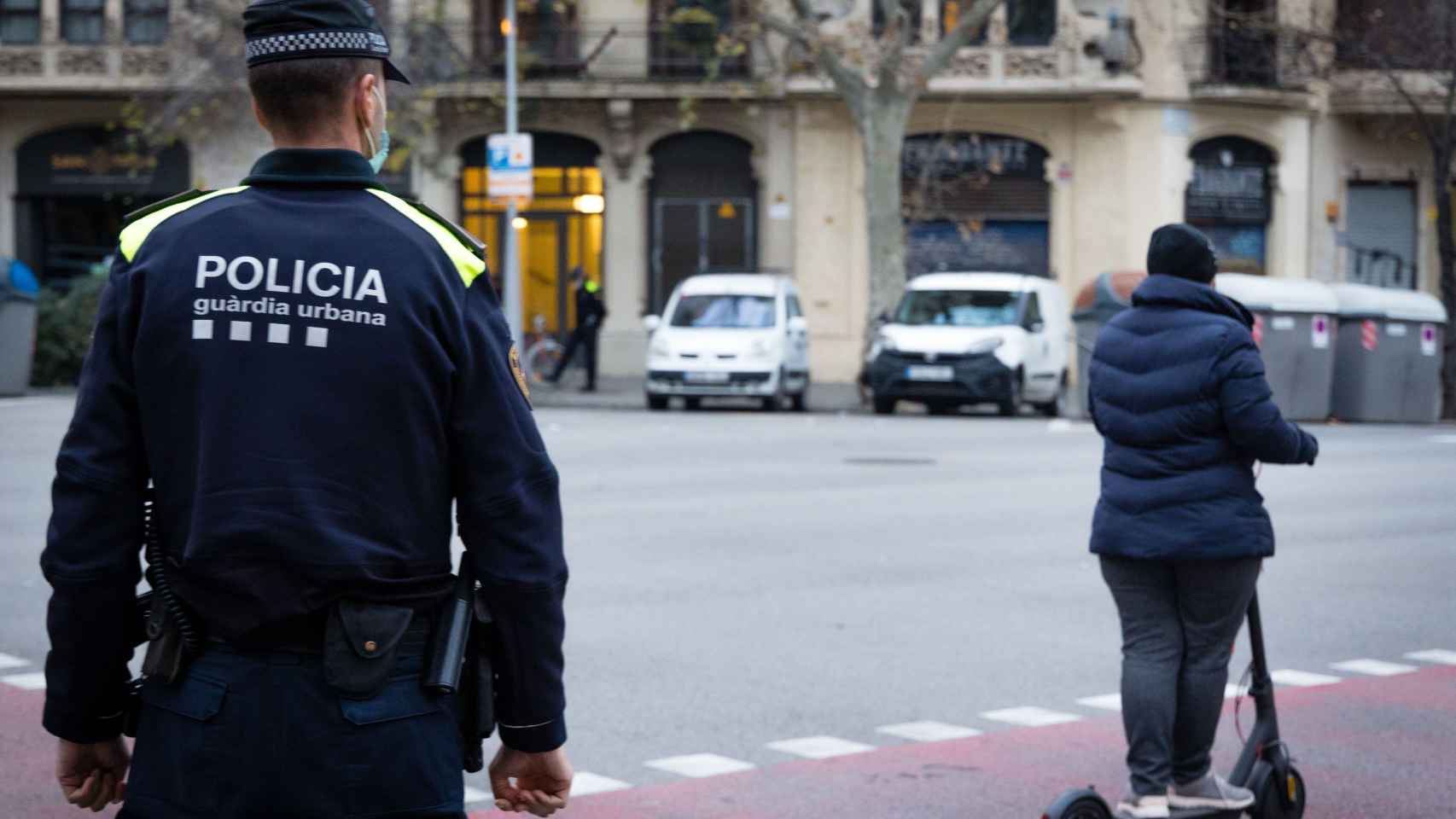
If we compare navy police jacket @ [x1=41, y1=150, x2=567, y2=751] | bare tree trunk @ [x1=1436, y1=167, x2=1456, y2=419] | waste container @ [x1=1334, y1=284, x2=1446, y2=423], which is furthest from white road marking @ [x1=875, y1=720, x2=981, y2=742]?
bare tree trunk @ [x1=1436, y1=167, x2=1456, y2=419]

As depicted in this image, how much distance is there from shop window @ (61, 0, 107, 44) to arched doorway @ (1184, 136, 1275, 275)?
19.4m

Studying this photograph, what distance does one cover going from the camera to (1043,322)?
2884cm

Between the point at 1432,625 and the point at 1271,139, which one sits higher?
the point at 1271,139

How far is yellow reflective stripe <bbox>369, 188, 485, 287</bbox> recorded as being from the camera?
9.85 ft

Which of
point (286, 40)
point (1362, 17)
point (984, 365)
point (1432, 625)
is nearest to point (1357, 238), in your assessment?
point (1362, 17)

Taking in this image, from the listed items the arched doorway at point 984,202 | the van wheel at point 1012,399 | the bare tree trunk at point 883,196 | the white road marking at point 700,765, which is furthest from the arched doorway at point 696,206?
the white road marking at point 700,765

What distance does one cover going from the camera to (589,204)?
3925 cm

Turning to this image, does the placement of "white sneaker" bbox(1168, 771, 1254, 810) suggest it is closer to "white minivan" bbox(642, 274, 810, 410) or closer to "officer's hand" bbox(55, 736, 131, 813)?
"officer's hand" bbox(55, 736, 131, 813)

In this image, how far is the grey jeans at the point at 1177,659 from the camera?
5.87 meters

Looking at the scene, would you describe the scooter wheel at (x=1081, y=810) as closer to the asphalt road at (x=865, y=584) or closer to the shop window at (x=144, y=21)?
the asphalt road at (x=865, y=584)

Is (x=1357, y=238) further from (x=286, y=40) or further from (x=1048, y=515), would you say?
(x=286, y=40)

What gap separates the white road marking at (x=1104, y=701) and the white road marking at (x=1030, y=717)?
213 mm

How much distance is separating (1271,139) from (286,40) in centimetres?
3749

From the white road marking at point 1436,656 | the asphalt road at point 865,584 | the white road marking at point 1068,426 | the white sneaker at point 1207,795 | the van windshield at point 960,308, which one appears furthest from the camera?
the van windshield at point 960,308
